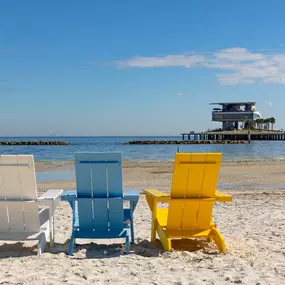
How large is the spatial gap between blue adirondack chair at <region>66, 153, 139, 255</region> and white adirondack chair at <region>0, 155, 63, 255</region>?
34 centimetres

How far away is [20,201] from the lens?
410 cm

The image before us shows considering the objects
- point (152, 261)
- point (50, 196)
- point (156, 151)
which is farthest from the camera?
point (156, 151)

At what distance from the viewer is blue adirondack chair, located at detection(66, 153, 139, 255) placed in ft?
13.9

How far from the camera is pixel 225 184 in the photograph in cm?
1251

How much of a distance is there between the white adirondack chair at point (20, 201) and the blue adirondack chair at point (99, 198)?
34cm

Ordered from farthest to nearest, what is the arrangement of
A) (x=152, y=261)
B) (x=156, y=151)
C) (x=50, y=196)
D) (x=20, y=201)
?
(x=156, y=151) < (x=50, y=196) < (x=20, y=201) < (x=152, y=261)

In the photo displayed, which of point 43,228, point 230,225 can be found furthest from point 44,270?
point 230,225

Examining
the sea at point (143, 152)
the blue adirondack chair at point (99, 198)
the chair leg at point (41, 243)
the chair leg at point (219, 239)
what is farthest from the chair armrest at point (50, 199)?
the sea at point (143, 152)

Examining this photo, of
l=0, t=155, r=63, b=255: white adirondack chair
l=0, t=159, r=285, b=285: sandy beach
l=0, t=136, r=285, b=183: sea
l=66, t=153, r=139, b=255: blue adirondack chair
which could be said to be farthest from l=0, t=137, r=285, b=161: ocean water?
l=0, t=155, r=63, b=255: white adirondack chair

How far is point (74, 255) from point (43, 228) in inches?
19.8

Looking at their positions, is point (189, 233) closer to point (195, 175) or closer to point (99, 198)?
point (195, 175)

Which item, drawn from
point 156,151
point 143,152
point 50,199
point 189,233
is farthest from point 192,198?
point 156,151

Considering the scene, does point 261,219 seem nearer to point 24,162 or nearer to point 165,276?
point 165,276

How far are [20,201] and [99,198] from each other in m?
0.82
